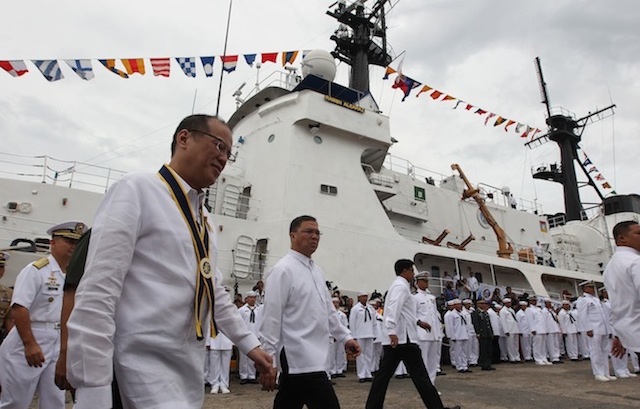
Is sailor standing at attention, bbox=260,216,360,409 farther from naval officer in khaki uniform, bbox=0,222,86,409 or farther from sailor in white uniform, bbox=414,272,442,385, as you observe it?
sailor in white uniform, bbox=414,272,442,385

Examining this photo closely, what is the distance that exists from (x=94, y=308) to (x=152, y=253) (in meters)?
0.27

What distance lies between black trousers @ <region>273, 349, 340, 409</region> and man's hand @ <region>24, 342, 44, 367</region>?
1.62 m

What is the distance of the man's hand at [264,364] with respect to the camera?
1907 millimetres

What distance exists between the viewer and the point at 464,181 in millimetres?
17703

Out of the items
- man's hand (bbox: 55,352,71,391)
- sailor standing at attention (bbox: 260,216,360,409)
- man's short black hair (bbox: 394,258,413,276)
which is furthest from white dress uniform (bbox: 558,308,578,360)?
man's hand (bbox: 55,352,71,391)

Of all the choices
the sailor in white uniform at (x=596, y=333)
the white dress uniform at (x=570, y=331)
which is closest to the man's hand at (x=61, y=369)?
the sailor in white uniform at (x=596, y=333)

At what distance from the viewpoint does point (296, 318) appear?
3146 mm

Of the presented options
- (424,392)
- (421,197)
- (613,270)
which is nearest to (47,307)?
(424,392)

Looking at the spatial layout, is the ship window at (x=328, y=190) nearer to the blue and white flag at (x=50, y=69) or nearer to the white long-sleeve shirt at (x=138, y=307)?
the blue and white flag at (x=50, y=69)

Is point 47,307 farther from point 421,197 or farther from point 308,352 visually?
point 421,197

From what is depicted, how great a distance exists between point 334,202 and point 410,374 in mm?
8321

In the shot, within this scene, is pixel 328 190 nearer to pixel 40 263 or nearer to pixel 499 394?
pixel 499 394

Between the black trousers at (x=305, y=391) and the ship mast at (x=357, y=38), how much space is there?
17.7m

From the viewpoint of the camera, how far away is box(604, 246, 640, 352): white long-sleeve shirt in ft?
11.0
